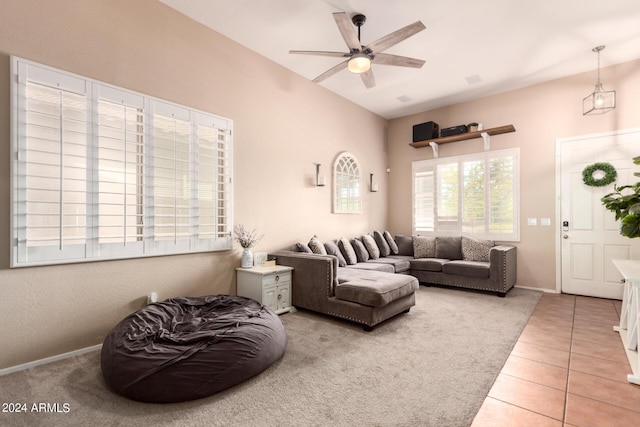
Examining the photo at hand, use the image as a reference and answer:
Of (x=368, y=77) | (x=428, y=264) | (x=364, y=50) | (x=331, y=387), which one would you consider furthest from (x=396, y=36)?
(x=428, y=264)

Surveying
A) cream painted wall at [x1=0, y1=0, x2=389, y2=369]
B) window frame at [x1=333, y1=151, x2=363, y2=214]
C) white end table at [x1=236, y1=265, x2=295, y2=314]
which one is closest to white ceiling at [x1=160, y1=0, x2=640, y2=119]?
cream painted wall at [x1=0, y1=0, x2=389, y2=369]

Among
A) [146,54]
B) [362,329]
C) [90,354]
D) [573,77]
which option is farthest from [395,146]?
[90,354]

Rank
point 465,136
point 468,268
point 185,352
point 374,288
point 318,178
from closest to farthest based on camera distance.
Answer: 1. point 185,352
2. point 374,288
3. point 468,268
4. point 318,178
5. point 465,136

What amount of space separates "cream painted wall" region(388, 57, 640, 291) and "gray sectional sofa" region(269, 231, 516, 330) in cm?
43

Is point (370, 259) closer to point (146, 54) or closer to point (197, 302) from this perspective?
point (197, 302)

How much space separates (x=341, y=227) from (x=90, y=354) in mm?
3831

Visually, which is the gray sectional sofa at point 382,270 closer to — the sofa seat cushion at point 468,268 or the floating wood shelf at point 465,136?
the sofa seat cushion at point 468,268

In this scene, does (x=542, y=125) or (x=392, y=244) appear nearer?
(x=542, y=125)

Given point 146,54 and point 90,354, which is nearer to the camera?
point 90,354

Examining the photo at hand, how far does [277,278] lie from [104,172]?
6.68 feet

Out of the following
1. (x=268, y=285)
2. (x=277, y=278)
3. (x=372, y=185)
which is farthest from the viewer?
(x=372, y=185)

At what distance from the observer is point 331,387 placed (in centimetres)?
209

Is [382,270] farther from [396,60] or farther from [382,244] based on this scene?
[396,60]

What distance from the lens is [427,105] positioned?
590cm
